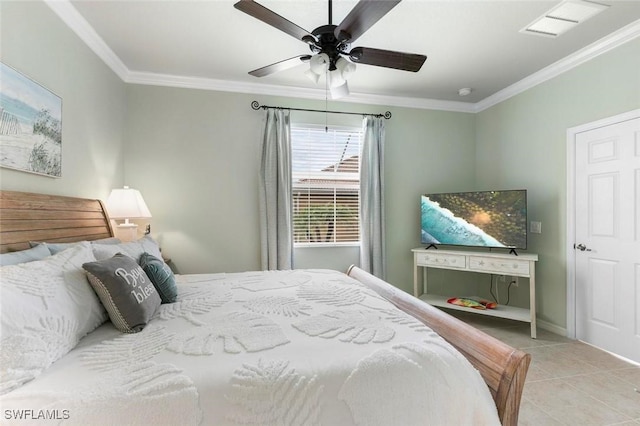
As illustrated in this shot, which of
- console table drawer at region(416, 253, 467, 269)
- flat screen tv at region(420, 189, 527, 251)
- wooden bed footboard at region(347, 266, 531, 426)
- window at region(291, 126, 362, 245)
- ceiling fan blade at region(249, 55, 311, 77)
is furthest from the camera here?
window at region(291, 126, 362, 245)

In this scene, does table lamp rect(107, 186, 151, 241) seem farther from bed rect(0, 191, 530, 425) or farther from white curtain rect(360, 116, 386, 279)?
white curtain rect(360, 116, 386, 279)

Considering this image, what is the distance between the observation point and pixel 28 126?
1885 millimetres

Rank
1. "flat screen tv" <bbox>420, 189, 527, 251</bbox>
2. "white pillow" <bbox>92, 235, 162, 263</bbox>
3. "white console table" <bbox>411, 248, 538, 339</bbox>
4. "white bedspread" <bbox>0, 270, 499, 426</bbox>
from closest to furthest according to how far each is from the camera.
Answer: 1. "white bedspread" <bbox>0, 270, 499, 426</bbox>
2. "white pillow" <bbox>92, 235, 162, 263</bbox>
3. "white console table" <bbox>411, 248, 538, 339</bbox>
4. "flat screen tv" <bbox>420, 189, 527, 251</bbox>

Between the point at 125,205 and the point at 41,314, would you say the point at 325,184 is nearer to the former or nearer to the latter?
the point at 125,205

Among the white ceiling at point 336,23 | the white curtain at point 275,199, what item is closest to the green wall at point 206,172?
the white curtain at point 275,199

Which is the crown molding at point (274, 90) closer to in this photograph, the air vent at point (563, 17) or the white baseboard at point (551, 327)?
the air vent at point (563, 17)

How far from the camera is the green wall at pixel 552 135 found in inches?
107

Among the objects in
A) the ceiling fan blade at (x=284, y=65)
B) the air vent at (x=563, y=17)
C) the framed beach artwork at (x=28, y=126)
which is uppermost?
the air vent at (x=563, y=17)

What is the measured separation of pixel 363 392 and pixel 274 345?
0.36m

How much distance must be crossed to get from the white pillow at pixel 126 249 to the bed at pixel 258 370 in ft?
0.42

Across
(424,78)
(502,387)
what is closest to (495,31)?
(424,78)

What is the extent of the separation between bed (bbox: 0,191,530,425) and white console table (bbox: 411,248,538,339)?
215cm

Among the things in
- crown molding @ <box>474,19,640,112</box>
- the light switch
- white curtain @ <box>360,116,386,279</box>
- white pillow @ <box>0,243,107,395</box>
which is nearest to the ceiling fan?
white pillow @ <box>0,243,107,395</box>

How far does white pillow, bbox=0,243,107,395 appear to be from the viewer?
0.95 meters
